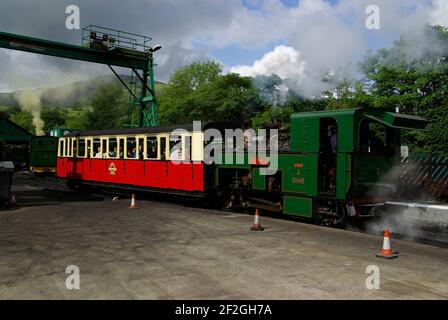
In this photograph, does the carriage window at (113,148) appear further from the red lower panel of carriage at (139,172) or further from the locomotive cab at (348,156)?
the locomotive cab at (348,156)

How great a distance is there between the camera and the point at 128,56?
28.3 metres

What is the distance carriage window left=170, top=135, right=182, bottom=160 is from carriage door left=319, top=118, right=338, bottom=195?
5955 mm

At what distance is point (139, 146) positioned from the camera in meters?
18.0

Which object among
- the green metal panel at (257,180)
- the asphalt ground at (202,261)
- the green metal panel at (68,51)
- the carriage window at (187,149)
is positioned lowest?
the asphalt ground at (202,261)

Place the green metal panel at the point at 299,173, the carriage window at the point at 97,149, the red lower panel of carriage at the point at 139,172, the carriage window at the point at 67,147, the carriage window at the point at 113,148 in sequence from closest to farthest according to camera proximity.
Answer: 1. the green metal panel at the point at 299,173
2. the red lower panel of carriage at the point at 139,172
3. the carriage window at the point at 113,148
4. the carriage window at the point at 97,149
5. the carriage window at the point at 67,147

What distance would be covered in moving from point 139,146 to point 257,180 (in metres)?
6.58

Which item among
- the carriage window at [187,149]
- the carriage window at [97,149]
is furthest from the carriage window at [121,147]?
the carriage window at [187,149]

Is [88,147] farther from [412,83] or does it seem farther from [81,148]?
[412,83]

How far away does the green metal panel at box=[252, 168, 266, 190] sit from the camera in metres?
13.2

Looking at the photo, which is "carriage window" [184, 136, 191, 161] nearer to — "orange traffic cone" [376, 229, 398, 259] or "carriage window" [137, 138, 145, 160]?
"carriage window" [137, 138, 145, 160]

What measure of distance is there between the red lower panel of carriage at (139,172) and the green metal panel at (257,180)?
229 centimetres

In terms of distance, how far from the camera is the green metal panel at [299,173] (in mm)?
11609
